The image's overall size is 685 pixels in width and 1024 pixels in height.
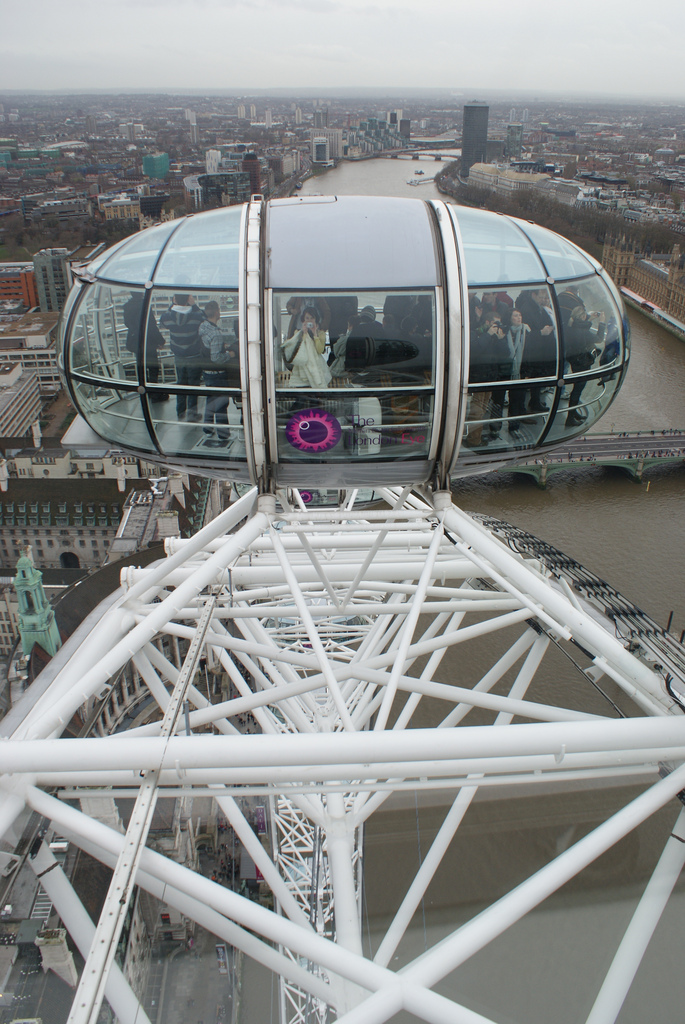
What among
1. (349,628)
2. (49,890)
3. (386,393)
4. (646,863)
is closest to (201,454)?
(386,393)

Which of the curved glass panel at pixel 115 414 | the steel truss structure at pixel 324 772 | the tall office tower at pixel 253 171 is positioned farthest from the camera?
the tall office tower at pixel 253 171

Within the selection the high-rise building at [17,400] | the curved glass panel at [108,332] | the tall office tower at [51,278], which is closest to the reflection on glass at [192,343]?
the curved glass panel at [108,332]

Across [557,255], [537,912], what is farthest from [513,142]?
[557,255]

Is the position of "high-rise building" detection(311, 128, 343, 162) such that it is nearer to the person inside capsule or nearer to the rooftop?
the rooftop

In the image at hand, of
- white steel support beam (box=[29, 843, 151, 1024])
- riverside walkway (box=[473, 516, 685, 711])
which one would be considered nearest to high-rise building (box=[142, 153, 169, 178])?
riverside walkway (box=[473, 516, 685, 711])

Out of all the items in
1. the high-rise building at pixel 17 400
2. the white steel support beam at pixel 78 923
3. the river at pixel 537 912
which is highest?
the white steel support beam at pixel 78 923

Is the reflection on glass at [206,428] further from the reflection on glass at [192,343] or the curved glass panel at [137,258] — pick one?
the curved glass panel at [137,258]
